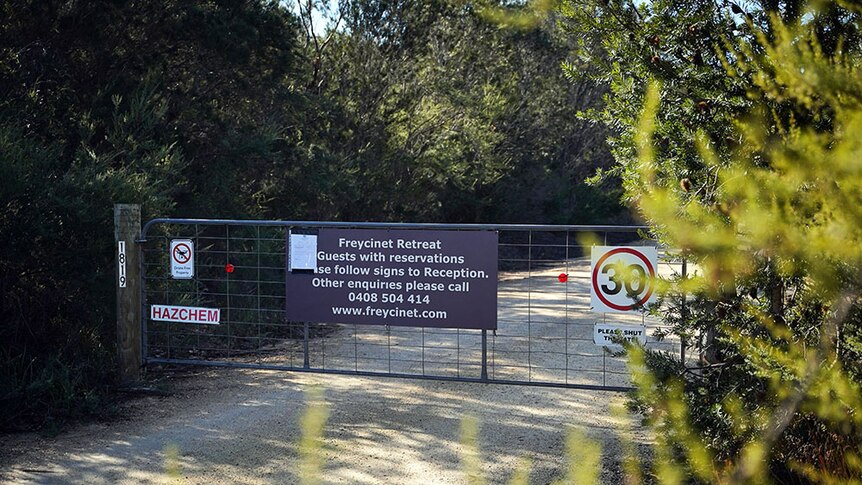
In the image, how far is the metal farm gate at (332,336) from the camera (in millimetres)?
8789

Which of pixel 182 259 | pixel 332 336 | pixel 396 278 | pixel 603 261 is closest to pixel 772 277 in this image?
pixel 603 261

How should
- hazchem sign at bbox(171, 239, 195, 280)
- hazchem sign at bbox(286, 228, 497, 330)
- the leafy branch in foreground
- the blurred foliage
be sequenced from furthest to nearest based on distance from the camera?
hazchem sign at bbox(171, 239, 195, 280) < hazchem sign at bbox(286, 228, 497, 330) < the blurred foliage < the leafy branch in foreground

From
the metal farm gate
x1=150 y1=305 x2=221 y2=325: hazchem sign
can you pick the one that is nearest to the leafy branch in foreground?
the metal farm gate

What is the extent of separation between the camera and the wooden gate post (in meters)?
8.99

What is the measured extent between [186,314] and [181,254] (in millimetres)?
590

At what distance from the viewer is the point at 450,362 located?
1053cm

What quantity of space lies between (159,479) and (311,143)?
1331 cm

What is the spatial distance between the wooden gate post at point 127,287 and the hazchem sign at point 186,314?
9.6 inches

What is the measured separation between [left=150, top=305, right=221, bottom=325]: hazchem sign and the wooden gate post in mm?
243

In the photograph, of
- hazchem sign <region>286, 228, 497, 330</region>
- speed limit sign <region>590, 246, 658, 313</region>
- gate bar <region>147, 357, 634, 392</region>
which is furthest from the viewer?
hazchem sign <region>286, 228, 497, 330</region>

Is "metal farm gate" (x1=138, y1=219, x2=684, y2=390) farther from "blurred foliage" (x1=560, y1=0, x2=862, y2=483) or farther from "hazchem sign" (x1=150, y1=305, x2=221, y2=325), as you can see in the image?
"blurred foliage" (x1=560, y1=0, x2=862, y2=483)

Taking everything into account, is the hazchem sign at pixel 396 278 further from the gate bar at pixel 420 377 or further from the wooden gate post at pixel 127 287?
the wooden gate post at pixel 127 287

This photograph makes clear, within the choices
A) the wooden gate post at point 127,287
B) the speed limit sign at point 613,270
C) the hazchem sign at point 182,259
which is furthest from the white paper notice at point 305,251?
the speed limit sign at point 613,270

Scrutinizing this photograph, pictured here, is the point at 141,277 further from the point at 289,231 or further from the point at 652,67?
the point at 652,67
